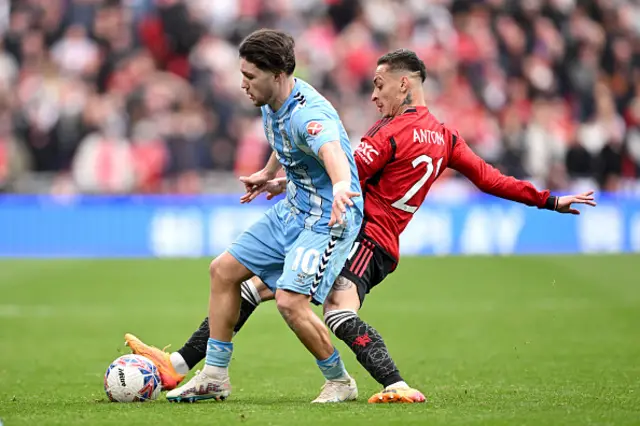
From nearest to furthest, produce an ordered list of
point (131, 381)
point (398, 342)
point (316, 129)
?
1. point (316, 129)
2. point (131, 381)
3. point (398, 342)

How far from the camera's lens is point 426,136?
7004mm

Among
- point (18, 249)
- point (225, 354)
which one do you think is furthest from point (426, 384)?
point (18, 249)

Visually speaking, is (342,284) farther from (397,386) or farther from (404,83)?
(404,83)

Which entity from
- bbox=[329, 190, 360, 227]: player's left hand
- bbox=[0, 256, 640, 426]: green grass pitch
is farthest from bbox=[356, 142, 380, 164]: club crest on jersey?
bbox=[0, 256, 640, 426]: green grass pitch

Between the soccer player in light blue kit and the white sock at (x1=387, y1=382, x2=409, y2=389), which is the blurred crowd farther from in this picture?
the white sock at (x1=387, y1=382, x2=409, y2=389)

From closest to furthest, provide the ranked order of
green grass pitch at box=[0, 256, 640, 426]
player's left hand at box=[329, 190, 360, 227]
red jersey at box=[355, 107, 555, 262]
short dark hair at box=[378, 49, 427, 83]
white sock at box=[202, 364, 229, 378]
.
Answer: player's left hand at box=[329, 190, 360, 227]
green grass pitch at box=[0, 256, 640, 426]
white sock at box=[202, 364, 229, 378]
red jersey at box=[355, 107, 555, 262]
short dark hair at box=[378, 49, 427, 83]

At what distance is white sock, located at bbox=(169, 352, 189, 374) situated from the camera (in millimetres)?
7195

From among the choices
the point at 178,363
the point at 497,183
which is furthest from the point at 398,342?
the point at 178,363

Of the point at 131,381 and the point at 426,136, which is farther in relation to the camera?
the point at 426,136

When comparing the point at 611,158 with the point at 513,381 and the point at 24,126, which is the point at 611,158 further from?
the point at 513,381

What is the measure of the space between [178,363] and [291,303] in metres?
1.13

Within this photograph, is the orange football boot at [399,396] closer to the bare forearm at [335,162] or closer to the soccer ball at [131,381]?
the bare forearm at [335,162]

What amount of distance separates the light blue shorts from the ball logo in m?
0.55

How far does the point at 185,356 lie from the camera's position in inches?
284
